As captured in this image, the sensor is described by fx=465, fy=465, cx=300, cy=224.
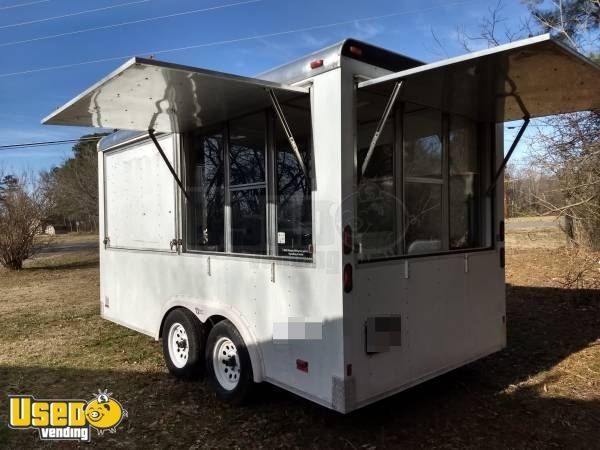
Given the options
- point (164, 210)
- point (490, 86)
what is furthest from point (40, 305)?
point (490, 86)

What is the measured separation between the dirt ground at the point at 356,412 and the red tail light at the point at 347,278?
1.15 m

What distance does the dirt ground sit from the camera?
134 inches

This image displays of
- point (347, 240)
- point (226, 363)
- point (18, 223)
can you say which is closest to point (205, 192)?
point (226, 363)

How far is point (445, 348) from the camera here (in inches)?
147

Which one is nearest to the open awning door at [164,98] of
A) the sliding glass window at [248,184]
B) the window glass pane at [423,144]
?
the sliding glass window at [248,184]

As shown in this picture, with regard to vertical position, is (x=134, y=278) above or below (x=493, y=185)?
below

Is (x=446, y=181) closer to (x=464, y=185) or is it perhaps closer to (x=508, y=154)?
(x=464, y=185)

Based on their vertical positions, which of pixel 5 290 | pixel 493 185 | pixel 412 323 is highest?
pixel 493 185

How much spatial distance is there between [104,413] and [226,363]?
1105mm

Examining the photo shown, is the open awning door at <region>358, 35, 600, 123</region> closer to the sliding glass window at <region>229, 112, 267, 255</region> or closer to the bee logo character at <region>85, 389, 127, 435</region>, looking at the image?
the sliding glass window at <region>229, 112, 267, 255</region>

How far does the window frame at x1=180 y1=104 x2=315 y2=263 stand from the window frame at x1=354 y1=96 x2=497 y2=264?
706 mm

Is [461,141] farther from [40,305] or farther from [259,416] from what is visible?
[40,305]

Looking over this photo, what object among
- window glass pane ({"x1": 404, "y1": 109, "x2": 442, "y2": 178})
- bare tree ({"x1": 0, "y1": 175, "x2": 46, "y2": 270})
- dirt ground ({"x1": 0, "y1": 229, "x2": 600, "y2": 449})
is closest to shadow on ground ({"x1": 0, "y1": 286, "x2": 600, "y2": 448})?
dirt ground ({"x1": 0, "y1": 229, "x2": 600, "y2": 449})

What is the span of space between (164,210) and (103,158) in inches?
74.8
